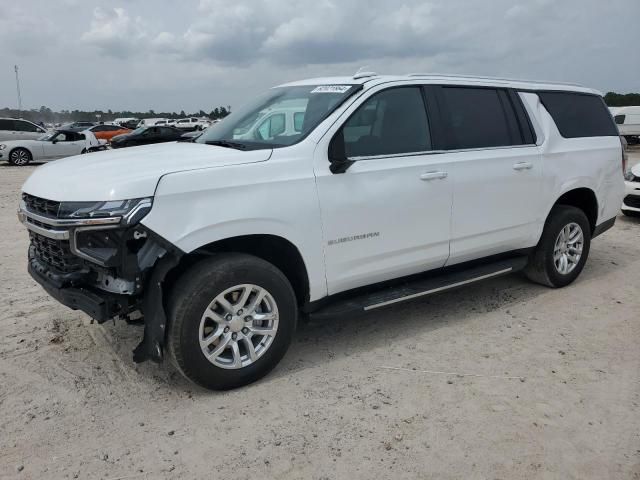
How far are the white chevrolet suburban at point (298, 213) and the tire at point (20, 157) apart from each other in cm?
1856

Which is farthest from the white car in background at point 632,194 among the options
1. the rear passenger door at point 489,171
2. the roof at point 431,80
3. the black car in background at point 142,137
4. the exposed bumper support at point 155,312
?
A: the black car in background at point 142,137

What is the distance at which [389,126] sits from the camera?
4059 millimetres

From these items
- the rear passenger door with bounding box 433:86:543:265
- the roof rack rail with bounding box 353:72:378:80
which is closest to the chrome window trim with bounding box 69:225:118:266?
the roof rack rail with bounding box 353:72:378:80

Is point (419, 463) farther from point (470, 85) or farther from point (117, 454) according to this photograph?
point (470, 85)

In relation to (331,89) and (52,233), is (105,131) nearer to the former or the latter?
(331,89)

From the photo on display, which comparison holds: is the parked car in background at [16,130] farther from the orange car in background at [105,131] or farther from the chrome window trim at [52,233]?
the chrome window trim at [52,233]

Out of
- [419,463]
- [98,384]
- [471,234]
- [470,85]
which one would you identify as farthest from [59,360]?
[470,85]

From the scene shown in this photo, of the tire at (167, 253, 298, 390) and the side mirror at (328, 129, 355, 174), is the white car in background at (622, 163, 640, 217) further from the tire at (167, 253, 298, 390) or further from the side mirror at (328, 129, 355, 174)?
the tire at (167, 253, 298, 390)

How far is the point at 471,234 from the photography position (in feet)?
14.8

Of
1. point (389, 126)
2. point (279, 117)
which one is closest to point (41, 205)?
point (279, 117)

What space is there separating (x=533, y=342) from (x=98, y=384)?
3.19 meters

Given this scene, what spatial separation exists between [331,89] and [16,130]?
2270cm

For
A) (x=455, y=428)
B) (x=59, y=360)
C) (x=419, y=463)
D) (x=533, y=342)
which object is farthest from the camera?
(x=533, y=342)

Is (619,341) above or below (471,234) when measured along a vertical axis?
below
